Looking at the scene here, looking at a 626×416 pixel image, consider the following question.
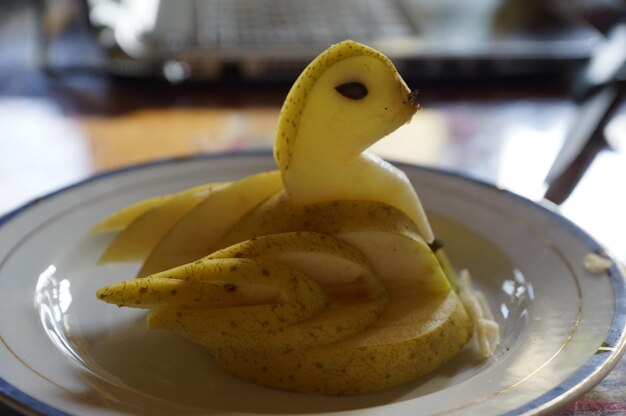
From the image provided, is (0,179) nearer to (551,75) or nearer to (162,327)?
(162,327)

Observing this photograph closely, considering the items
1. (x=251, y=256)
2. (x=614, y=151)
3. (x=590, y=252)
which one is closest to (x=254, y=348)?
(x=251, y=256)

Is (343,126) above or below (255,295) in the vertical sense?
above

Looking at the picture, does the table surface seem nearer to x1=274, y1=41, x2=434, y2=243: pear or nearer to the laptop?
the laptop

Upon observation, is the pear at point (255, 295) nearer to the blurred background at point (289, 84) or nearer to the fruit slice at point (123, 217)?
the fruit slice at point (123, 217)

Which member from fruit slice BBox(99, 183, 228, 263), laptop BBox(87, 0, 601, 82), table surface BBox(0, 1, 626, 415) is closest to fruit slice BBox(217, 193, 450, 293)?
fruit slice BBox(99, 183, 228, 263)

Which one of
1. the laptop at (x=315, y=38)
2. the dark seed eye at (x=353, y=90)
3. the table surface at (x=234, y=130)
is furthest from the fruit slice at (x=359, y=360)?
the laptop at (x=315, y=38)

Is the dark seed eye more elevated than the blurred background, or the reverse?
the dark seed eye

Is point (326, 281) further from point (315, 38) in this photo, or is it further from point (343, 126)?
point (315, 38)

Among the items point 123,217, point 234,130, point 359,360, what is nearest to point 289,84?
point 234,130
